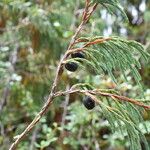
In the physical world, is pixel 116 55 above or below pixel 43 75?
above

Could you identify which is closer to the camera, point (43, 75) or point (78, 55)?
point (78, 55)

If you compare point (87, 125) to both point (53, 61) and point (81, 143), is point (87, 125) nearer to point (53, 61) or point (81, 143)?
point (81, 143)

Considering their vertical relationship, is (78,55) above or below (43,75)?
above

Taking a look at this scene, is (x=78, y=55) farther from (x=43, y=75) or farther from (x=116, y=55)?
(x=43, y=75)

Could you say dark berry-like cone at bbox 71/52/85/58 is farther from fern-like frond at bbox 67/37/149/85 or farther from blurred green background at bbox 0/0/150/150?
blurred green background at bbox 0/0/150/150

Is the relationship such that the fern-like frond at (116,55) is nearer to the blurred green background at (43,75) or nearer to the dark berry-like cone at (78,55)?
the dark berry-like cone at (78,55)

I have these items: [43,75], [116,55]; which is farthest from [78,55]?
[43,75]

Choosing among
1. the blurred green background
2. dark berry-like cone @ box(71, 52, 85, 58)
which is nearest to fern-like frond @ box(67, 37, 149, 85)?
dark berry-like cone @ box(71, 52, 85, 58)

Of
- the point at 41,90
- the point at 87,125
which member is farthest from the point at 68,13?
the point at 87,125
